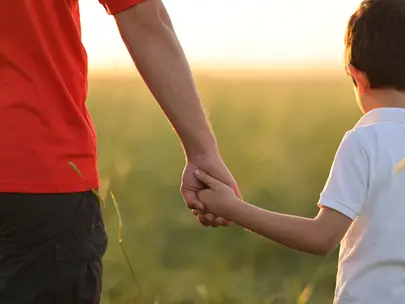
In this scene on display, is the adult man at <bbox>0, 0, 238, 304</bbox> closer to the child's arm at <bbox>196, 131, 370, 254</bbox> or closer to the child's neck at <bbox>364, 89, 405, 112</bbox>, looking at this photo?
the child's arm at <bbox>196, 131, 370, 254</bbox>

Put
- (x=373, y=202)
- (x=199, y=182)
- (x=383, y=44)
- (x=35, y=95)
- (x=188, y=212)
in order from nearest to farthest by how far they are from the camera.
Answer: (x=35, y=95)
(x=373, y=202)
(x=383, y=44)
(x=199, y=182)
(x=188, y=212)

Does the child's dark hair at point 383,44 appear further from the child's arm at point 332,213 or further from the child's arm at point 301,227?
the child's arm at point 301,227

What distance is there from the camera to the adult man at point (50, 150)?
1842 mm

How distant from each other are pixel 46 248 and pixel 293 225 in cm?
48

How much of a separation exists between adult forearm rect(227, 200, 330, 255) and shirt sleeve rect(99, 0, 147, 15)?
0.46 metres

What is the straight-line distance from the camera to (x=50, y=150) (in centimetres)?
185

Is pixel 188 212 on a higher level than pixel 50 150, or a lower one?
lower

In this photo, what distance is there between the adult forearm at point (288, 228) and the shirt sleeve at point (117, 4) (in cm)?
46

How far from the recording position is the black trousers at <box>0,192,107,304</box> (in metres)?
1.88

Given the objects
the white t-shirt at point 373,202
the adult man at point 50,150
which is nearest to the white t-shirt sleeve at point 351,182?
the white t-shirt at point 373,202

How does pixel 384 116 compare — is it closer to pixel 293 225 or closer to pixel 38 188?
pixel 293 225

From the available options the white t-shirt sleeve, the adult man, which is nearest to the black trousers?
the adult man

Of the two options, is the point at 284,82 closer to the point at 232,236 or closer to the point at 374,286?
the point at 232,236

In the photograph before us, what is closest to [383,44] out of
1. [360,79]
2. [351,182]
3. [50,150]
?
[360,79]
